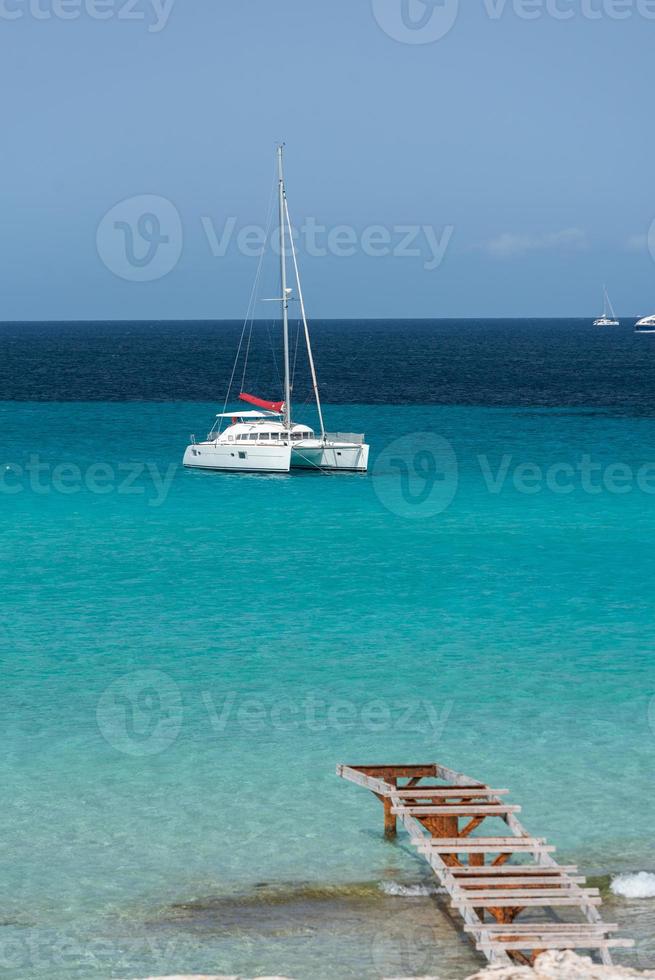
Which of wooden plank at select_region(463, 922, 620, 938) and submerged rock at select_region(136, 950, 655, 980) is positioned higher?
submerged rock at select_region(136, 950, 655, 980)

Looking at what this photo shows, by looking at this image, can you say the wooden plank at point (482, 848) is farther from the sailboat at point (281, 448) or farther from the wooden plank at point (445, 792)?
the sailboat at point (281, 448)

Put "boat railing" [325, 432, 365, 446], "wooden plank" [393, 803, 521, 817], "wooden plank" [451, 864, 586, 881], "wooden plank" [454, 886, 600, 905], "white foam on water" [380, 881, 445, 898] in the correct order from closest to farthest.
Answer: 1. "wooden plank" [454, 886, 600, 905]
2. "wooden plank" [451, 864, 586, 881]
3. "white foam on water" [380, 881, 445, 898]
4. "wooden plank" [393, 803, 521, 817]
5. "boat railing" [325, 432, 365, 446]

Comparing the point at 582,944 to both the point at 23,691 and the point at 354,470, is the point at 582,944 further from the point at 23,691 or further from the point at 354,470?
the point at 354,470

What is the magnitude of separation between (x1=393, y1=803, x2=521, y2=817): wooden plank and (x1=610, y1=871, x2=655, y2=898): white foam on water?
1.48 meters

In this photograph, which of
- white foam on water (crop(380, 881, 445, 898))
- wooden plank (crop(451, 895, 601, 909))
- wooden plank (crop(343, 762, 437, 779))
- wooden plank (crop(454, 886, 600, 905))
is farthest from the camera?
wooden plank (crop(343, 762, 437, 779))

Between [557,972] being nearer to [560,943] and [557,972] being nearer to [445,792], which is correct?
[560,943]

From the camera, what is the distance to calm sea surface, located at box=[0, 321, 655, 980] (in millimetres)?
14680

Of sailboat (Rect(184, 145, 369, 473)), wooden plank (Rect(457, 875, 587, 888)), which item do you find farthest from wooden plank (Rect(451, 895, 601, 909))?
sailboat (Rect(184, 145, 369, 473))

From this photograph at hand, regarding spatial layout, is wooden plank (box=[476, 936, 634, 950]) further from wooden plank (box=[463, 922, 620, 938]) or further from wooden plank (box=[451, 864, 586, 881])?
wooden plank (box=[451, 864, 586, 881])

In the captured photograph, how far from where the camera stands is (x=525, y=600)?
30.7m

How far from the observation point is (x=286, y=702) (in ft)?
73.7

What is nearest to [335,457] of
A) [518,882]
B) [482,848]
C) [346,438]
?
[346,438]

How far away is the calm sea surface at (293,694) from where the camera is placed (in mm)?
14680

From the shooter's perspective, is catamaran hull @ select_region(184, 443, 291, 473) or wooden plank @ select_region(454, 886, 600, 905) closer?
wooden plank @ select_region(454, 886, 600, 905)
